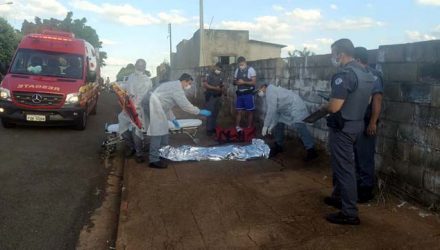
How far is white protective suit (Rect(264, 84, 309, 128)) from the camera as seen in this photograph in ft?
24.7

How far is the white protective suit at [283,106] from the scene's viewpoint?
24.7 ft

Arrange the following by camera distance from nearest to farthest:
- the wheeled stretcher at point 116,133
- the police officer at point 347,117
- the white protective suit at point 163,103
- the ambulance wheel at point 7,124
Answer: the police officer at point 347,117, the white protective suit at point 163,103, the wheeled stretcher at point 116,133, the ambulance wheel at point 7,124

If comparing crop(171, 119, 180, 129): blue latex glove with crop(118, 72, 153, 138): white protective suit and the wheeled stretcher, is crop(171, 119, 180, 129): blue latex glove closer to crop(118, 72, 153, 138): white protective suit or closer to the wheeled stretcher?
the wheeled stretcher

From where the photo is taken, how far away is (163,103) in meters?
7.25

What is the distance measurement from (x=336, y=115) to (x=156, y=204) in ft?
7.75

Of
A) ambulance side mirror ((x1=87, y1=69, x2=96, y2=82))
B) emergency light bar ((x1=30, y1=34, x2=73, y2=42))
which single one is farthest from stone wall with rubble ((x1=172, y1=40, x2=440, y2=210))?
emergency light bar ((x1=30, y1=34, x2=73, y2=42))

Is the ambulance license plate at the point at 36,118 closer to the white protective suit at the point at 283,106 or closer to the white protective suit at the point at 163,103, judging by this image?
the white protective suit at the point at 163,103

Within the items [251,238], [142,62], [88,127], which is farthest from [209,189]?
[88,127]

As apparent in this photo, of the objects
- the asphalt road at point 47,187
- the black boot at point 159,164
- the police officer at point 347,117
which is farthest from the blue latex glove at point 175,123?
the police officer at point 347,117

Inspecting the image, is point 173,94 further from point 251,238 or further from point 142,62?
point 251,238

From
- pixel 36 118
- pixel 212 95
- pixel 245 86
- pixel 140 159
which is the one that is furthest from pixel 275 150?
pixel 36 118

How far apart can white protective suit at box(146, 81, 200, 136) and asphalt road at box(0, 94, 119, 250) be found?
3.77 ft

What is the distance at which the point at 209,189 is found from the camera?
19.1 feet

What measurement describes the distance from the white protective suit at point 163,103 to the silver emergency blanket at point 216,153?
1.72 ft
